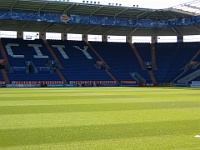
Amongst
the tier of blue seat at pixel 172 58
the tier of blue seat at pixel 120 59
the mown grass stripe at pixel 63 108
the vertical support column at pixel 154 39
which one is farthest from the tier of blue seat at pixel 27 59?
the mown grass stripe at pixel 63 108

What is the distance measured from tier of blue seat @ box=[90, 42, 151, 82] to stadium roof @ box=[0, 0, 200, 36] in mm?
2470

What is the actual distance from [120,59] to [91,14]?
967 cm

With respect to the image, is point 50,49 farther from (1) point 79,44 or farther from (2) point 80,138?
(2) point 80,138

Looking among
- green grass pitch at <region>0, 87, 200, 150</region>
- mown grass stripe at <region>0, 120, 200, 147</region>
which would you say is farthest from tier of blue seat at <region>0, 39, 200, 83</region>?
mown grass stripe at <region>0, 120, 200, 147</region>

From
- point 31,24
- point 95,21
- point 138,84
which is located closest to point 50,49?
point 31,24

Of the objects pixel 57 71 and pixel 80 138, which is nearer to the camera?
pixel 80 138

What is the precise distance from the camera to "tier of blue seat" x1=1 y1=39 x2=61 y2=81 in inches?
1834

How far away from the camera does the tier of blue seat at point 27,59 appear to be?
46594 mm

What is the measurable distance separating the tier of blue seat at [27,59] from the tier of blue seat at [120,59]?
9436 millimetres

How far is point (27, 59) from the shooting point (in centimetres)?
5025

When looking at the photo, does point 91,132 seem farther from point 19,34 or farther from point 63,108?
point 19,34

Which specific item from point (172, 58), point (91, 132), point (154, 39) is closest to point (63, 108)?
point (91, 132)

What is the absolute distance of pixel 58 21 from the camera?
48.2 metres

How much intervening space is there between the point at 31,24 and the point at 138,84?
18623mm
